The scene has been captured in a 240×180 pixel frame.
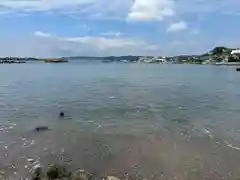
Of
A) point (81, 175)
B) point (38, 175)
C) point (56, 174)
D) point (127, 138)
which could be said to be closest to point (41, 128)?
point (127, 138)

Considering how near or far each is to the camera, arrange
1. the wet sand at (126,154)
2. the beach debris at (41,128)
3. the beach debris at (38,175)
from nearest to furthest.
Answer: the beach debris at (38,175)
the wet sand at (126,154)
the beach debris at (41,128)

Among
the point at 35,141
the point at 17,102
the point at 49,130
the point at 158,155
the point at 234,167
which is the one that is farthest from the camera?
the point at 17,102

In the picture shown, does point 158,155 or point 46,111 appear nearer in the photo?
point 158,155

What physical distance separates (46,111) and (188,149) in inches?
974

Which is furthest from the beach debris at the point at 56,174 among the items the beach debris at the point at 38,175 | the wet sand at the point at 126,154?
the wet sand at the point at 126,154

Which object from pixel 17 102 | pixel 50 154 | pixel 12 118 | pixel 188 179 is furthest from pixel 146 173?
pixel 17 102

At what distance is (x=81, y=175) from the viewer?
69.5 ft

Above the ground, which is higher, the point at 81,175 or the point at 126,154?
the point at 81,175

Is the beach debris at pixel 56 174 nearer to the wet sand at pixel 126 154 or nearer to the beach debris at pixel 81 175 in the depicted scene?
the beach debris at pixel 81 175

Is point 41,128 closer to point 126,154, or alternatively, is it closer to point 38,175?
point 126,154

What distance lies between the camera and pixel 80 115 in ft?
147

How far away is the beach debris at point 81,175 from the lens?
20703 mm

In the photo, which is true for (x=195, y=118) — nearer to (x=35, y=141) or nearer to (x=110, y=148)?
(x=110, y=148)

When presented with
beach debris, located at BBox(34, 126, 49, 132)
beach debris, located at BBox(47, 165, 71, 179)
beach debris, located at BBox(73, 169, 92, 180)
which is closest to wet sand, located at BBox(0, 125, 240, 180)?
beach debris, located at BBox(73, 169, 92, 180)
